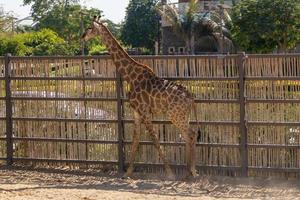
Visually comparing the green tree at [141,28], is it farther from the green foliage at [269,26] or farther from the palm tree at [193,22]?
the green foliage at [269,26]

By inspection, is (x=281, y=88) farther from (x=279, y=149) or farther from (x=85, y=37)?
(x=85, y=37)

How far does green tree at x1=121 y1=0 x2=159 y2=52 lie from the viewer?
5297cm

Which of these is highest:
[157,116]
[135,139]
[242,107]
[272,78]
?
[272,78]

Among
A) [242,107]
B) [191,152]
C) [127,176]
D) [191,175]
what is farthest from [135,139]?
[242,107]

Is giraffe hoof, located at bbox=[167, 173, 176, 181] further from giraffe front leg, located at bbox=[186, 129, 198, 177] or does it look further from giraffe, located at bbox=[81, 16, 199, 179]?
giraffe front leg, located at bbox=[186, 129, 198, 177]

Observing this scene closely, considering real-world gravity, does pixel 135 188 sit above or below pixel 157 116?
below

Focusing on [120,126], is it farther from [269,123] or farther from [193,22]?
[193,22]

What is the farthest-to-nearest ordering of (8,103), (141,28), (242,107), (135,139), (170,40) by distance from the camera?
1. (141,28)
2. (170,40)
3. (8,103)
4. (135,139)
5. (242,107)

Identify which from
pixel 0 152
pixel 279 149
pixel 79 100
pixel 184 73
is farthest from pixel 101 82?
pixel 279 149

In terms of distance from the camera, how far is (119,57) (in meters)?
Answer: 10.6

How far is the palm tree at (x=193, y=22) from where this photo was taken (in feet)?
123

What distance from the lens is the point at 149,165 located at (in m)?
10.7

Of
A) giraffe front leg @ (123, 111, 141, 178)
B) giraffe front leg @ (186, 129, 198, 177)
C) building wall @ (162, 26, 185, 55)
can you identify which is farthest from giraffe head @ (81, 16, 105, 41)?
building wall @ (162, 26, 185, 55)

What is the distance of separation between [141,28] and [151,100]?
43.0m
